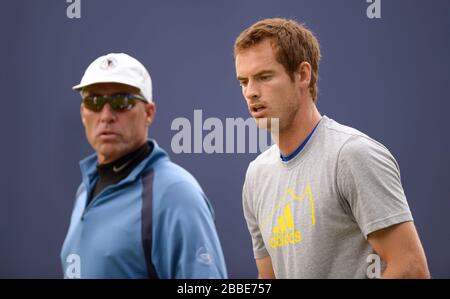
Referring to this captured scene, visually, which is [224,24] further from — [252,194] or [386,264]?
[386,264]

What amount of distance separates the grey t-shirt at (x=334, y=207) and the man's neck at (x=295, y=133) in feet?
0.15

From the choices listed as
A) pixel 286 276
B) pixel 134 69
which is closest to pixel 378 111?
pixel 286 276

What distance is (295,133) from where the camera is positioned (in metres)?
1.96

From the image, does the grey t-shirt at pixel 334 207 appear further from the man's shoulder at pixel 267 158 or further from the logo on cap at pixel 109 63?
the logo on cap at pixel 109 63

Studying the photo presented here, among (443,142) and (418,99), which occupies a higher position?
(418,99)

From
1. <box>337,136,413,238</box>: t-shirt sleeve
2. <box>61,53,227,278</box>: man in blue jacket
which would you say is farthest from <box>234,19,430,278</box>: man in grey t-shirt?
<box>61,53,227,278</box>: man in blue jacket

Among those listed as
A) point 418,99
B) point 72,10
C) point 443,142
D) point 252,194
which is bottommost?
point 252,194

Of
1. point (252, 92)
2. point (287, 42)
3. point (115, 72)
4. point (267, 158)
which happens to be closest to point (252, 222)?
point (267, 158)

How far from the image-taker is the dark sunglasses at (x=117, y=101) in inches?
64.6

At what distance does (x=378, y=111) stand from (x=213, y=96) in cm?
63

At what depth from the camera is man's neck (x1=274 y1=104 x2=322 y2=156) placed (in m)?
1.94

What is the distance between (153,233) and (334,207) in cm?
60

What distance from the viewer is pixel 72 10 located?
7.59 ft

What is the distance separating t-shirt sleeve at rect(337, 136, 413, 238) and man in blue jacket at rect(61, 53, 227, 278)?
1.47 feet
